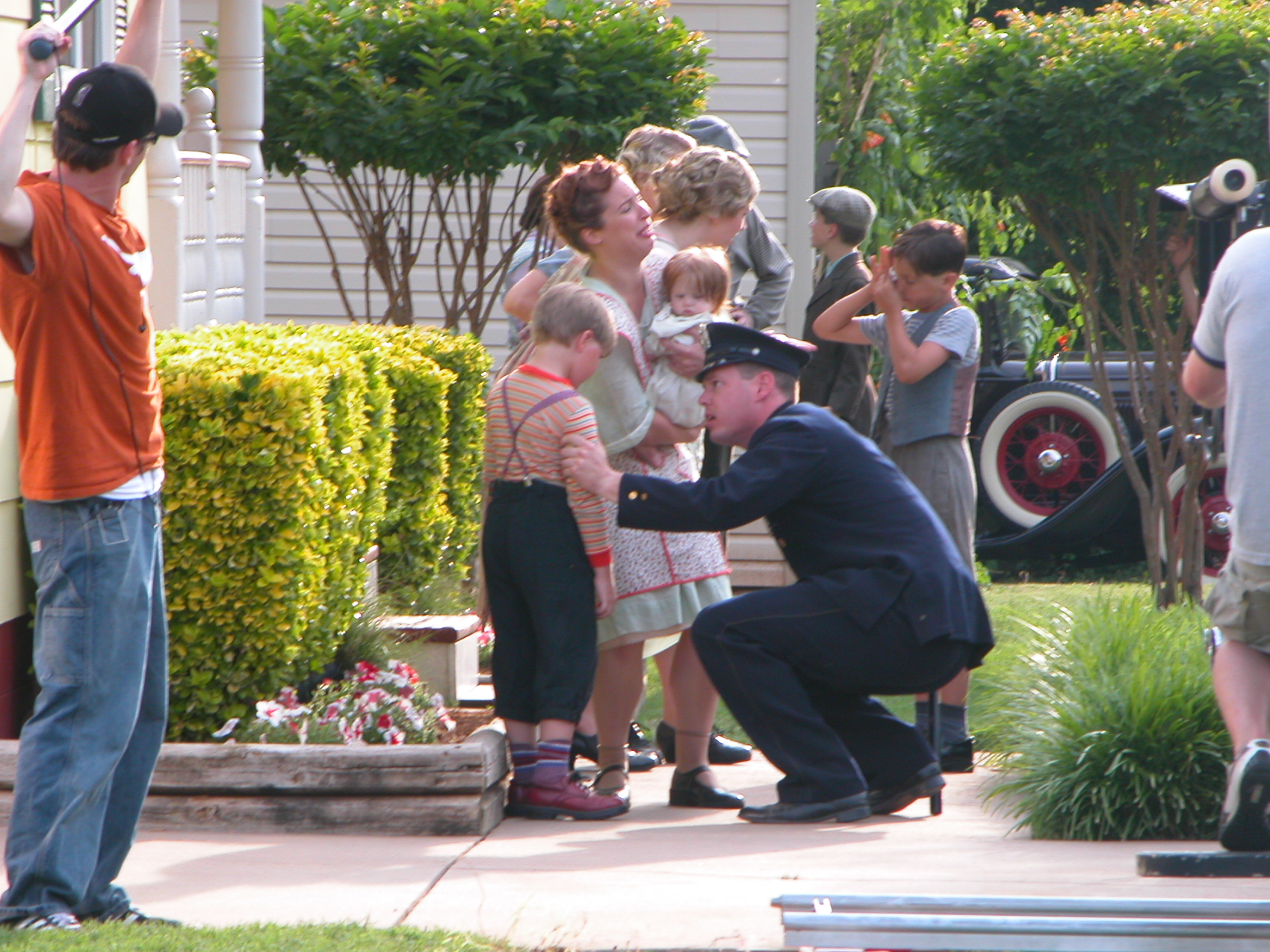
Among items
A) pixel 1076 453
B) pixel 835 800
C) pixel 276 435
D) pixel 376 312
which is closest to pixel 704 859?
pixel 835 800

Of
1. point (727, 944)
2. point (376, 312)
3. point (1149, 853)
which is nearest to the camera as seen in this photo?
point (727, 944)

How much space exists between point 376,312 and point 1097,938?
7585 mm

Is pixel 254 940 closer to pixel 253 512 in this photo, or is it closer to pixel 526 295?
pixel 253 512

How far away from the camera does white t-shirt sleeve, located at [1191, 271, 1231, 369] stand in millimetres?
4039

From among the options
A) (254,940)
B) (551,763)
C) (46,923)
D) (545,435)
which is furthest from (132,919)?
(545,435)

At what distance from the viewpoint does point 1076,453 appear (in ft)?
38.4

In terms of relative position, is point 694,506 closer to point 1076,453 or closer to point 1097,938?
point 1097,938

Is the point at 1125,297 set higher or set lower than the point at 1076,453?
higher

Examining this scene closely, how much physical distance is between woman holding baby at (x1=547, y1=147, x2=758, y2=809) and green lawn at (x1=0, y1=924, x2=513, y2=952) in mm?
1449

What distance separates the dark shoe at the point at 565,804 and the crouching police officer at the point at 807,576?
0.41m

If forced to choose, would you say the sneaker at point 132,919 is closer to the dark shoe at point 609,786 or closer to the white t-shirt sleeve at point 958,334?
the dark shoe at point 609,786

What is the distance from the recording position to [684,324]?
4793 millimetres

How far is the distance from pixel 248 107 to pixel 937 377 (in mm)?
3369

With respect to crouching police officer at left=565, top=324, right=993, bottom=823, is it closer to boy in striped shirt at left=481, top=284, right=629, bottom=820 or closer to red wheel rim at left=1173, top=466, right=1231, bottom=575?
boy in striped shirt at left=481, top=284, right=629, bottom=820
